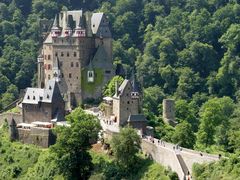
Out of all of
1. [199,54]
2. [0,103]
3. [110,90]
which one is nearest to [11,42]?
[0,103]

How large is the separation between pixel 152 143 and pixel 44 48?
25814 mm

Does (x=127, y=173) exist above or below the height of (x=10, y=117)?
below

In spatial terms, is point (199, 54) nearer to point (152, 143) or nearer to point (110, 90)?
point (110, 90)

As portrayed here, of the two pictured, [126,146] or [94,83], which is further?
[94,83]

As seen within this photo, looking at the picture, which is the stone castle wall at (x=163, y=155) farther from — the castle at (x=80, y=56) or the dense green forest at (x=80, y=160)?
the castle at (x=80, y=56)

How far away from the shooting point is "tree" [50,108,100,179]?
226 feet

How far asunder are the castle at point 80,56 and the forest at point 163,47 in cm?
974

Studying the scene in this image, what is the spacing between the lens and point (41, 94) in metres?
79.8

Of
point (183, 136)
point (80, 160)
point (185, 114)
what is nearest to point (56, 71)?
point (185, 114)

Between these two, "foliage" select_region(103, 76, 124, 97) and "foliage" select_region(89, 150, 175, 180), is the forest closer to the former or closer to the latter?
"foliage" select_region(103, 76, 124, 97)

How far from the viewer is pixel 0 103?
97.9 meters

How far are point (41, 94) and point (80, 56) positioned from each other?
266 inches

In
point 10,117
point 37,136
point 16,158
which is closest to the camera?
point 16,158

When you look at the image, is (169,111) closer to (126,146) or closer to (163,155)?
(126,146)
